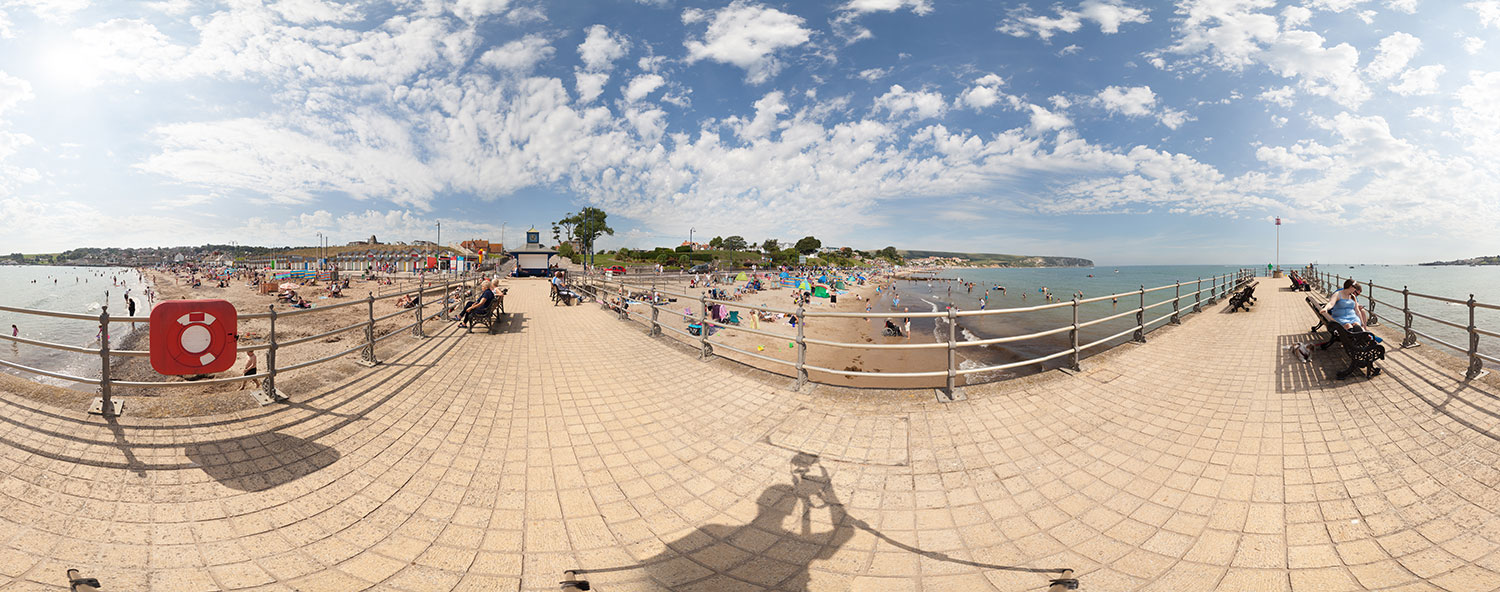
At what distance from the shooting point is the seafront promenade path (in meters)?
2.69

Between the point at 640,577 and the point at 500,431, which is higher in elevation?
the point at 500,431

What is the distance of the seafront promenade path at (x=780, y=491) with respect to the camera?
8.84 ft

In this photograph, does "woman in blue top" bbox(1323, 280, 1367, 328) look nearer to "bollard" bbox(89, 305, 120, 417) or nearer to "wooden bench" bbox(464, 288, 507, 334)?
"bollard" bbox(89, 305, 120, 417)

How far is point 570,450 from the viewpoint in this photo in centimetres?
400

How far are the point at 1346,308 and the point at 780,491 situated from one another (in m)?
7.62

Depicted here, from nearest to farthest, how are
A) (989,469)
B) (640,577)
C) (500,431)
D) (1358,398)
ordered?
(640,577), (989,469), (500,431), (1358,398)

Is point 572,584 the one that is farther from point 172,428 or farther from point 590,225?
point 590,225

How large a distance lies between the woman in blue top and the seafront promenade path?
89 centimetres

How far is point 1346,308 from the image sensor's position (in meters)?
5.93

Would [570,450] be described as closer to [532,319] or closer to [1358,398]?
[1358,398]

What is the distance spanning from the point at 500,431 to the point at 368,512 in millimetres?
1255

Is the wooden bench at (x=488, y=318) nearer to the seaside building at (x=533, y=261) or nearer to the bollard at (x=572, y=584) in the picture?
the bollard at (x=572, y=584)

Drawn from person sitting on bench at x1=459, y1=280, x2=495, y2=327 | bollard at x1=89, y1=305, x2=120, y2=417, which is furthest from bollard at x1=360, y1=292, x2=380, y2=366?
person sitting on bench at x1=459, y1=280, x2=495, y2=327

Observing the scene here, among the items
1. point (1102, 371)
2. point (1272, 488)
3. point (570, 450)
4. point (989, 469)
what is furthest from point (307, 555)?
point (1102, 371)
